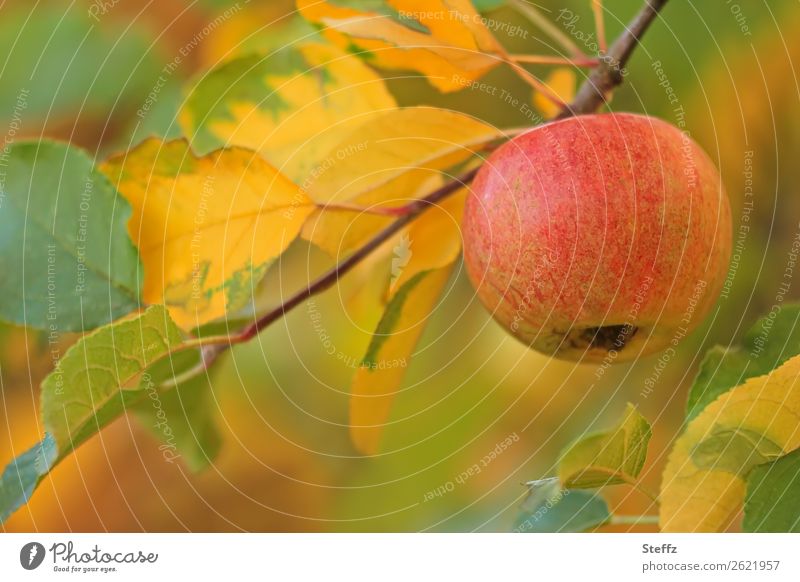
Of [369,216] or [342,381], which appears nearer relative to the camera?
[369,216]

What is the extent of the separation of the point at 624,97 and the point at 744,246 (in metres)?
0.18

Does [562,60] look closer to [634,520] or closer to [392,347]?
[392,347]

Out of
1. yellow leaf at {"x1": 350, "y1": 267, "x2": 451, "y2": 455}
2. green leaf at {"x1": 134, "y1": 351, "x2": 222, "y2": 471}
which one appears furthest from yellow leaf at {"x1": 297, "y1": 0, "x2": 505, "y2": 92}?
green leaf at {"x1": 134, "y1": 351, "x2": 222, "y2": 471}

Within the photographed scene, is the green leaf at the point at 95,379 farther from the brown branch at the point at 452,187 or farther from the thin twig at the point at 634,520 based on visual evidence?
the thin twig at the point at 634,520

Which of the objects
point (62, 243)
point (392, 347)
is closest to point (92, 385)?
point (62, 243)

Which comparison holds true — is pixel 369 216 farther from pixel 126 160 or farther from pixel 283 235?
pixel 126 160

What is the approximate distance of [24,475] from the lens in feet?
1.95

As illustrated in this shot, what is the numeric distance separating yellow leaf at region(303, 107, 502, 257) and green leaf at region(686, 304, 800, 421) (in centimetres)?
24

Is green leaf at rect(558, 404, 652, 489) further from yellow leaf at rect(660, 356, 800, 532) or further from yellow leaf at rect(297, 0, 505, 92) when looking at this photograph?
yellow leaf at rect(297, 0, 505, 92)

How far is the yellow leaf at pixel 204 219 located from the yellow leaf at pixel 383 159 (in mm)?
23

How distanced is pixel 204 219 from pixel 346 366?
213 millimetres

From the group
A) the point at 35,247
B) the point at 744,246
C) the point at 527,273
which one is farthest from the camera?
the point at 744,246
